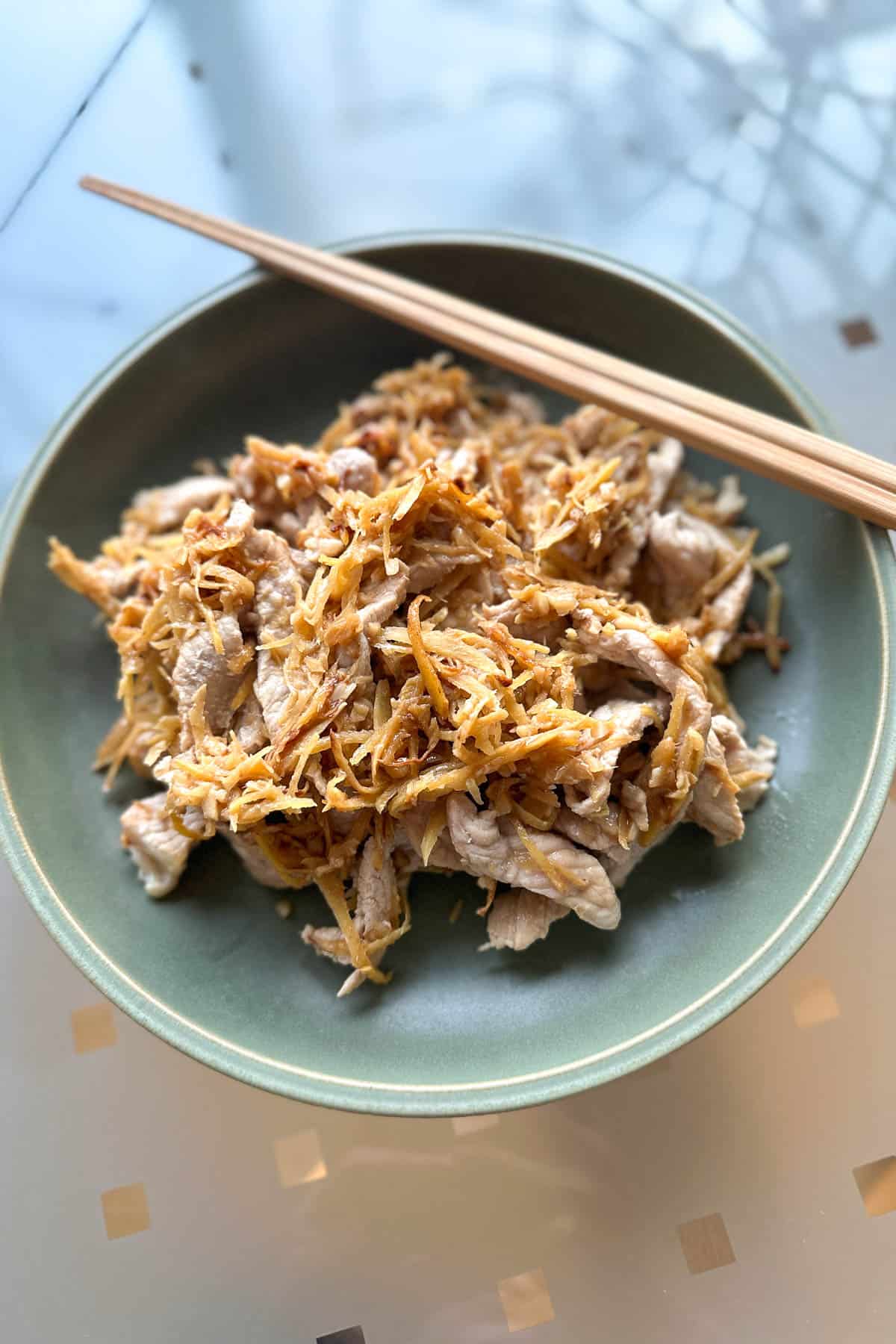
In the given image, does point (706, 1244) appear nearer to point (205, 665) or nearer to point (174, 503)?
point (205, 665)

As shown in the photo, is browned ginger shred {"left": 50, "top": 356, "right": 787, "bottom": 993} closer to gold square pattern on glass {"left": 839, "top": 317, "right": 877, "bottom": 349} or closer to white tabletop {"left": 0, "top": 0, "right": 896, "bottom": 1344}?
white tabletop {"left": 0, "top": 0, "right": 896, "bottom": 1344}

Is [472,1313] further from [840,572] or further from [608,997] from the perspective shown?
[840,572]

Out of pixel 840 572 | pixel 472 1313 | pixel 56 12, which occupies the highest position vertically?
pixel 56 12

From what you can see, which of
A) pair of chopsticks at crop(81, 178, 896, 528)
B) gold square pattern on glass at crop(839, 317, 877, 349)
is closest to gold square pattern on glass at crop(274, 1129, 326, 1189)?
pair of chopsticks at crop(81, 178, 896, 528)

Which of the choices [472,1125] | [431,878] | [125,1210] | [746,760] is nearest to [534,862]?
[431,878]

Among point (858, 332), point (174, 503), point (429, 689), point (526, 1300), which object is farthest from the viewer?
point (858, 332)

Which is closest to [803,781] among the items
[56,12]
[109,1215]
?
[109,1215]

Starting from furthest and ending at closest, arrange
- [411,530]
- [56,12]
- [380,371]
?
[56,12]
[380,371]
[411,530]
